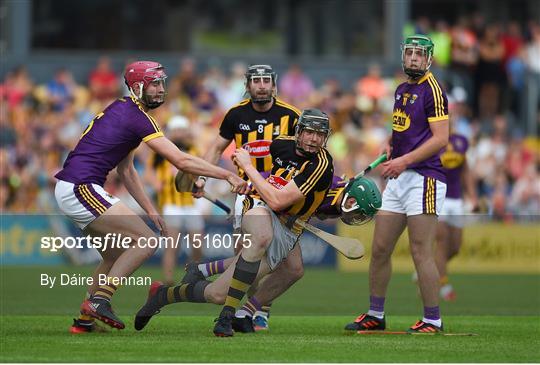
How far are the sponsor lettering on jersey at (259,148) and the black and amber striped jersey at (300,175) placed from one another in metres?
1.00

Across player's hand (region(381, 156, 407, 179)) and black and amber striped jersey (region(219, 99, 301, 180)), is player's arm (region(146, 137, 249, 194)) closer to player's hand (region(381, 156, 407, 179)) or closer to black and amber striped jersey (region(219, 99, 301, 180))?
black and amber striped jersey (region(219, 99, 301, 180))

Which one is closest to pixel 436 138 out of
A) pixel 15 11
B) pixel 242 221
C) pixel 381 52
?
pixel 242 221

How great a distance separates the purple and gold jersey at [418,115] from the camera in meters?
11.2

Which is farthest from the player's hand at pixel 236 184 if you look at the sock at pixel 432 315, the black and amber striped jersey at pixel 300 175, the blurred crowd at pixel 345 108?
the blurred crowd at pixel 345 108

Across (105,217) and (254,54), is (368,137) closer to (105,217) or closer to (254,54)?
(254,54)

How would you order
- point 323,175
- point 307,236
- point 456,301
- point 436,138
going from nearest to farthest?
point 323,175 < point 436,138 < point 456,301 < point 307,236

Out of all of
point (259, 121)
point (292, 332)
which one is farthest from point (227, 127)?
point (292, 332)

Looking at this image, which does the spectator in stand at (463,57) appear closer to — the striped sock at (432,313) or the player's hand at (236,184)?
the striped sock at (432,313)

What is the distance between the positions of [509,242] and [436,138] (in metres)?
12.2

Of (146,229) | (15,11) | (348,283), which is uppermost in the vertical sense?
(15,11)

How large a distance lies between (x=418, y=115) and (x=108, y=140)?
2781mm

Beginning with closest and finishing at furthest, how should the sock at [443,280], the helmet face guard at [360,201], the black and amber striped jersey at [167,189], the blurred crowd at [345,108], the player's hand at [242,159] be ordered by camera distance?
the player's hand at [242,159], the helmet face guard at [360,201], the sock at [443,280], the black and amber striped jersey at [167,189], the blurred crowd at [345,108]

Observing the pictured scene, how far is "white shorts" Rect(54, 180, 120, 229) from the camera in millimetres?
10555

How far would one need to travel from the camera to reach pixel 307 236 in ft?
71.5
